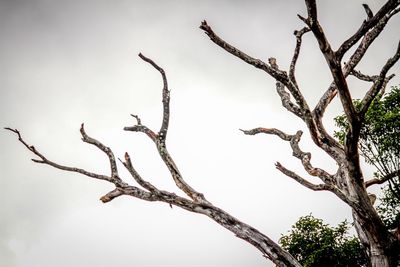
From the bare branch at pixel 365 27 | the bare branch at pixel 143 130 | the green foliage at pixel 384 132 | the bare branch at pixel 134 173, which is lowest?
the bare branch at pixel 134 173

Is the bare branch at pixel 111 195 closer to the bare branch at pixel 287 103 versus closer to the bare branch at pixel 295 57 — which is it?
the bare branch at pixel 295 57

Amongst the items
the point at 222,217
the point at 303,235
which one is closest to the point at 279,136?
the point at 222,217

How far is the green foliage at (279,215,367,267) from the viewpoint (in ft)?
68.6

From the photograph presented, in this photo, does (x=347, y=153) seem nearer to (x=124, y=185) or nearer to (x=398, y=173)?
(x=398, y=173)

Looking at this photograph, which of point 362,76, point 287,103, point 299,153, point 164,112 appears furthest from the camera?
point 362,76

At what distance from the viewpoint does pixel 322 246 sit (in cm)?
2125

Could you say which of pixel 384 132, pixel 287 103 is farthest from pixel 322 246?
pixel 287 103

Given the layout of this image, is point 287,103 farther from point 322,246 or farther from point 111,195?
point 322,246

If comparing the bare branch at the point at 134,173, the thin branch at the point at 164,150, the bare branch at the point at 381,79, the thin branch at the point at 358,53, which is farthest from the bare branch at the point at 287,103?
the bare branch at the point at 134,173

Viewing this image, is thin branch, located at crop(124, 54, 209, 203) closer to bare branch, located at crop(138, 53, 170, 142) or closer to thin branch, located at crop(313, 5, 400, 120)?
bare branch, located at crop(138, 53, 170, 142)

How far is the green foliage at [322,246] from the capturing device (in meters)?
20.9

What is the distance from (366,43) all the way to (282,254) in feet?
14.5

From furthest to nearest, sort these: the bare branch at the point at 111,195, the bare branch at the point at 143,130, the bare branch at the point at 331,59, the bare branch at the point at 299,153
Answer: the bare branch at the point at 299,153 < the bare branch at the point at 143,130 < the bare branch at the point at 111,195 < the bare branch at the point at 331,59

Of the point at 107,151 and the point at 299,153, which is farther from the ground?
the point at 299,153
